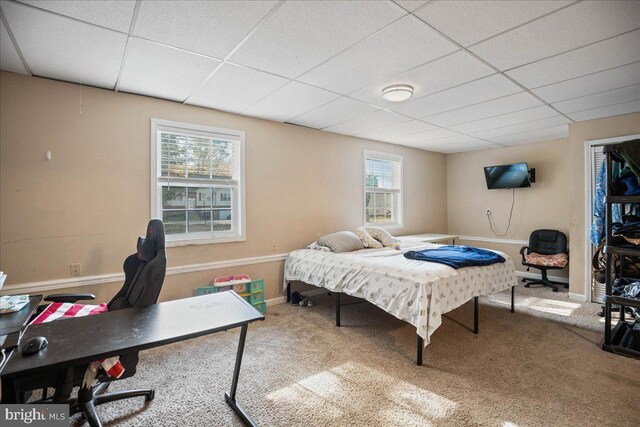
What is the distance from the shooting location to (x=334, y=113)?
3.54 metres

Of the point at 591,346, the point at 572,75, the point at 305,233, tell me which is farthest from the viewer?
the point at 305,233

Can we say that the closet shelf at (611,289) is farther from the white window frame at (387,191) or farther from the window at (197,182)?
the window at (197,182)

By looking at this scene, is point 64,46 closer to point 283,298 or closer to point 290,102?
point 290,102

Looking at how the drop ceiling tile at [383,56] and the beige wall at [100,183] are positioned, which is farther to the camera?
the beige wall at [100,183]

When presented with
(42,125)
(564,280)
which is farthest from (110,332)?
(564,280)

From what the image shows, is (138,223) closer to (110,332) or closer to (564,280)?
(110,332)

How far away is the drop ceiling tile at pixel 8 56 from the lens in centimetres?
191

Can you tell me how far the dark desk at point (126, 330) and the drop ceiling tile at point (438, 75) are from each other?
2.20 m

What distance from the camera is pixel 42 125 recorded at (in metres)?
2.53

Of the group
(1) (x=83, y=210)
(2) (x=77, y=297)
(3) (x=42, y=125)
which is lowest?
(2) (x=77, y=297)

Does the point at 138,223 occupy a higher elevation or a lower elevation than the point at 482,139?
lower

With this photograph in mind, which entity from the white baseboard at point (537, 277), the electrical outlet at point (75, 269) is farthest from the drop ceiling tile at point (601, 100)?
the electrical outlet at point (75, 269)

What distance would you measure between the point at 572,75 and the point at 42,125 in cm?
447

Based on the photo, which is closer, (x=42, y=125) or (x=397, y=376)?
(x=397, y=376)
